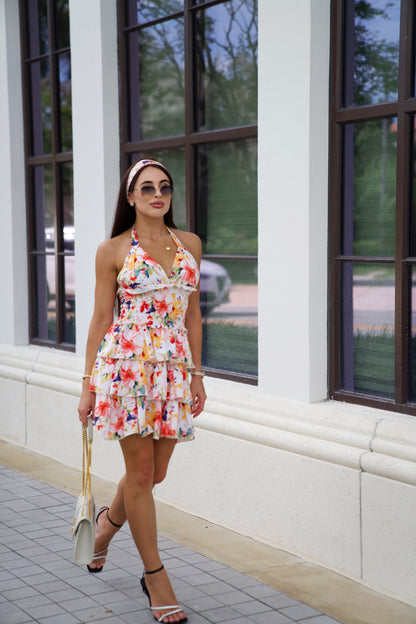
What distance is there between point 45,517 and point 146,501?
1778 mm

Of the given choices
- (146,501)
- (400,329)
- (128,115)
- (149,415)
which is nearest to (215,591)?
(146,501)

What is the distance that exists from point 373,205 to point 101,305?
5.04 feet

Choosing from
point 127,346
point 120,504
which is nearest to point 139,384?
point 127,346

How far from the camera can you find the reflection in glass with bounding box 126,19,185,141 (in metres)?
6.06

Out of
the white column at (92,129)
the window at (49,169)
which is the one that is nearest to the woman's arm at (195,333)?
the white column at (92,129)

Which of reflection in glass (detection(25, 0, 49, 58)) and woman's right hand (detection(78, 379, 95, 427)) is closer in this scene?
woman's right hand (detection(78, 379, 95, 427))

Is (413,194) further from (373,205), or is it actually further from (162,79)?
(162,79)

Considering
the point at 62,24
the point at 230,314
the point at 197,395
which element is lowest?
the point at 197,395

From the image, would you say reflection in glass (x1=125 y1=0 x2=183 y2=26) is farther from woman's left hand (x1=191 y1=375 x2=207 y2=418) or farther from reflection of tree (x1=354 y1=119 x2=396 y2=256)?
woman's left hand (x1=191 y1=375 x2=207 y2=418)

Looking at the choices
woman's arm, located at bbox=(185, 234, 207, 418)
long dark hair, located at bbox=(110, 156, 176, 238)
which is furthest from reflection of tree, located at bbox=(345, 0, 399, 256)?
long dark hair, located at bbox=(110, 156, 176, 238)

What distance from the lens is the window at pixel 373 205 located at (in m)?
4.35

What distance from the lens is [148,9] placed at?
6266mm

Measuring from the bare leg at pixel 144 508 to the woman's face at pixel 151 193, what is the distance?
0.99 meters

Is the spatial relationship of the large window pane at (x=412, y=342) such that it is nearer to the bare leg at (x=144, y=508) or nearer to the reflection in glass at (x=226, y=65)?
the bare leg at (x=144, y=508)
